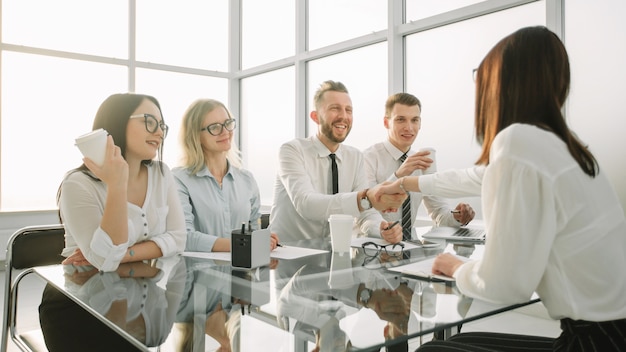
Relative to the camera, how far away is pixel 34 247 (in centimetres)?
187

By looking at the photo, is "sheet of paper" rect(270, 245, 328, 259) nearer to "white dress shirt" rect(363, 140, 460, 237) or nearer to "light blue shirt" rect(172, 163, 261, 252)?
"light blue shirt" rect(172, 163, 261, 252)

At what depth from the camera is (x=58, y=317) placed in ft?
4.92

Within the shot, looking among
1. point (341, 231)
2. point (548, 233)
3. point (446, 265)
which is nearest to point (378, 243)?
point (341, 231)

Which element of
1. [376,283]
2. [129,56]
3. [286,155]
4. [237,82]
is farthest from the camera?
[237,82]

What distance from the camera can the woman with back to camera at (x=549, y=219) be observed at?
3.08ft

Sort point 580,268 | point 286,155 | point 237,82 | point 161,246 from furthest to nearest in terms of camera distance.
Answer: point 237,82 → point 286,155 → point 161,246 → point 580,268

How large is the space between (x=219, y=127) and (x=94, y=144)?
3.07 feet

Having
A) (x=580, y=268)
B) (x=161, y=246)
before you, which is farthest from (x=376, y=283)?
(x=161, y=246)

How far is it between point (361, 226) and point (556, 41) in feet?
4.50

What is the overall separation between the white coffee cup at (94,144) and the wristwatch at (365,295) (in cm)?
94

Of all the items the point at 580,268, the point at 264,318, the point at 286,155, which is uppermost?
the point at 286,155

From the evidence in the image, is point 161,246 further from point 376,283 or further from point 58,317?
point 376,283

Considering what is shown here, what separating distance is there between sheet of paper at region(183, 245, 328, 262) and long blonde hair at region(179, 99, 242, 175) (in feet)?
2.25

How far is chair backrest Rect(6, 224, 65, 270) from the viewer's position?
1.82 meters
